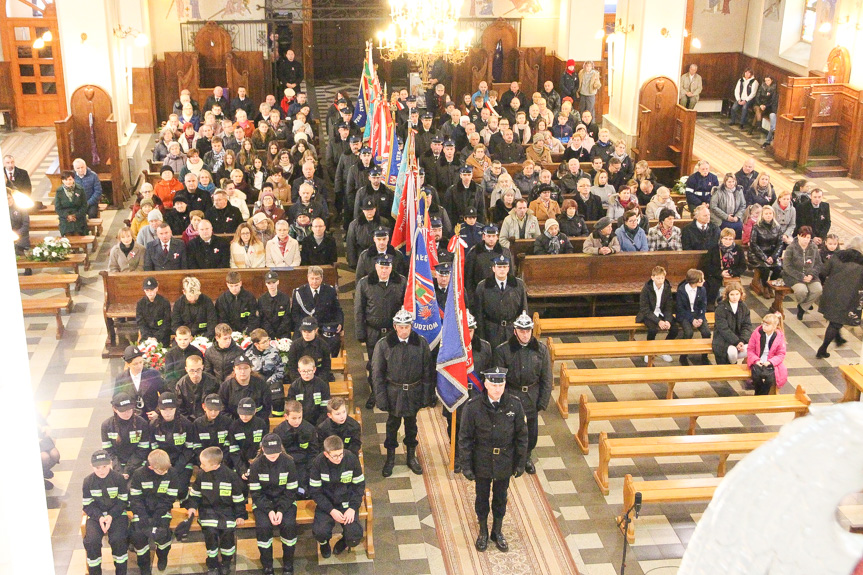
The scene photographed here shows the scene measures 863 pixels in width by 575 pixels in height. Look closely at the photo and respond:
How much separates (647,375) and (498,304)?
1723mm

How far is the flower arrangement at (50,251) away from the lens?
1362 cm

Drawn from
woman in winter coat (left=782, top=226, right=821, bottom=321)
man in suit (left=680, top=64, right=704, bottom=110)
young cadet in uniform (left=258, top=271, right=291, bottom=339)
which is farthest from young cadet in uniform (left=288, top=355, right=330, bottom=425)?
man in suit (left=680, top=64, right=704, bottom=110)

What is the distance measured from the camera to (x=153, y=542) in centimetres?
805

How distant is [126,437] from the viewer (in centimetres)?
850

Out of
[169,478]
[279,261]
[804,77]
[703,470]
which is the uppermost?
[804,77]

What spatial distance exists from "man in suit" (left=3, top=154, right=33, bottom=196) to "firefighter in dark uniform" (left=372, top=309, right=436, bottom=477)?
8089 mm

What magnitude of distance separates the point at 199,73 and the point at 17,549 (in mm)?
22366

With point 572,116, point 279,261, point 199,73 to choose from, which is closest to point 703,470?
point 279,261

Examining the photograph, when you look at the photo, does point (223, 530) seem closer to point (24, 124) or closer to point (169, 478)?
point (169, 478)

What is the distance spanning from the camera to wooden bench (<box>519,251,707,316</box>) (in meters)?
12.4

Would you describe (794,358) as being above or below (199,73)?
below

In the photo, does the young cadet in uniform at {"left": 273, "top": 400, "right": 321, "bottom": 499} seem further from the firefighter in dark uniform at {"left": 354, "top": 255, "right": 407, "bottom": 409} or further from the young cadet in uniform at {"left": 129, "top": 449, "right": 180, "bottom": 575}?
the firefighter in dark uniform at {"left": 354, "top": 255, "right": 407, "bottom": 409}

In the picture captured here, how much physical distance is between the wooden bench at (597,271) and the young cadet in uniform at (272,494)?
16.9ft

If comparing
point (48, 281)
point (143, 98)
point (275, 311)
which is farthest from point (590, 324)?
point (143, 98)
